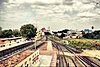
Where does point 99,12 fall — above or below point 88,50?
above

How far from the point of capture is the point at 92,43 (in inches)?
1725

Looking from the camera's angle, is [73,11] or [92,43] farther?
[92,43]

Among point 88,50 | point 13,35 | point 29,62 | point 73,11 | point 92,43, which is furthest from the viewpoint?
point 13,35

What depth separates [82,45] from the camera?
44.9 m

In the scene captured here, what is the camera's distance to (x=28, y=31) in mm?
55562

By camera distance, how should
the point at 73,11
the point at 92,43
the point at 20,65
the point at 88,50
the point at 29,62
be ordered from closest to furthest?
the point at 20,65 < the point at 29,62 < the point at 73,11 < the point at 88,50 < the point at 92,43

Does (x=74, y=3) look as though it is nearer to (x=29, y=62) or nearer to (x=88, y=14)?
(x=88, y=14)

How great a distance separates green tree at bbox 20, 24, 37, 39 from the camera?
5195cm

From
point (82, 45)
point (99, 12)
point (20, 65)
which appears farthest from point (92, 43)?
point (20, 65)

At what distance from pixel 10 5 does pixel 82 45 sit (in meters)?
22.4

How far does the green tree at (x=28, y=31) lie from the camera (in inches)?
2045

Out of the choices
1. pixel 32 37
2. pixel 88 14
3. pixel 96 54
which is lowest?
pixel 96 54

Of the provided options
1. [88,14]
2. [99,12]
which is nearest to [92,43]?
[99,12]

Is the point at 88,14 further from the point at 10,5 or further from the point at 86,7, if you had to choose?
the point at 10,5
